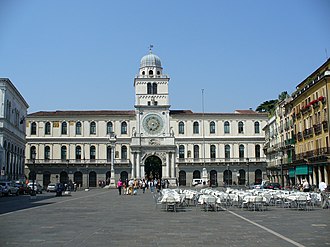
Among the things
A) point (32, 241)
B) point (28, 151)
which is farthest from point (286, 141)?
point (32, 241)

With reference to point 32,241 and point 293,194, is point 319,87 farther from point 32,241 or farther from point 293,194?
point 32,241

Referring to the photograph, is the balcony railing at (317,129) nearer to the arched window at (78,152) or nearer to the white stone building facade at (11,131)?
the white stone building facade at (11,131)

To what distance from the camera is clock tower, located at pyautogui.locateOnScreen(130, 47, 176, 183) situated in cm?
8300

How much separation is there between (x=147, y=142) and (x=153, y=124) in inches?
144

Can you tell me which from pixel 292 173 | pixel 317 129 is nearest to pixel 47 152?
pixel 292 173

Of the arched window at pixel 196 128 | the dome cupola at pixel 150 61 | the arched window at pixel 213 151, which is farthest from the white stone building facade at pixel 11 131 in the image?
the arched window at pixel 213 151

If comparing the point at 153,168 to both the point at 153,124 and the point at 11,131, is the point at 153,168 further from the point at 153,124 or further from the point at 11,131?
the point at 11,131

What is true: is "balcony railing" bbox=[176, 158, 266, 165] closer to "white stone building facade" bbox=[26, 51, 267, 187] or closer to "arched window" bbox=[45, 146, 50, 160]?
"white stone building facade" bbox=[26, 51, 267, 187]

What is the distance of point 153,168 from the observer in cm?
9594

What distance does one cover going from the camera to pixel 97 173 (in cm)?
8388

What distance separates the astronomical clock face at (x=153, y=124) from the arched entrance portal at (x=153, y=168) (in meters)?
9.73

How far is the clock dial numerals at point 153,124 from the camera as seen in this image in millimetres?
84188

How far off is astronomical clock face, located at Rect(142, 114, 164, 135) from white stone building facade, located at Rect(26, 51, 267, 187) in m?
0.19

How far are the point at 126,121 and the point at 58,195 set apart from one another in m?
41.7
